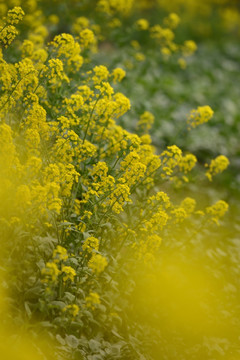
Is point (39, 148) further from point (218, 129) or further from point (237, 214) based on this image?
point (218, 129)

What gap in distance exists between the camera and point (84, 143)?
11.5 feet

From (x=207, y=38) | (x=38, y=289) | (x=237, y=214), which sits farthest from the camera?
(x=207, y=38)

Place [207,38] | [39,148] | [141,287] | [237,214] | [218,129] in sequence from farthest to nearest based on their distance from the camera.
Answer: [207,38] < [218,129] < [237,214] < [141,287] < [39,148]

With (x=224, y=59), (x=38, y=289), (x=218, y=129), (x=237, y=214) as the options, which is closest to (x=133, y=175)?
(x=38, y=289)

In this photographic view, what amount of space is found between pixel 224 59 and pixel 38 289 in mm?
10200

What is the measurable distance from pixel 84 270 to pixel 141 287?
1082 millimetres

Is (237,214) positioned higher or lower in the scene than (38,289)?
higher

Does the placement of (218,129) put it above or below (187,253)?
above

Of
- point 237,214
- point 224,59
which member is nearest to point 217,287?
point 237,214

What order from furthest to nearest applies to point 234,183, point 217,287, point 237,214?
point 234,183
point 237,214
point 217,287

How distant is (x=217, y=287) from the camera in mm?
4723

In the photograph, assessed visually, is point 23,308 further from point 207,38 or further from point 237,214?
point 207,38

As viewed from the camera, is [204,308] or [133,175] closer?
[133,175]

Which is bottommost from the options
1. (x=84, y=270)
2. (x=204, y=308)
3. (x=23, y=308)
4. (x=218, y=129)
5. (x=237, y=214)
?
(x=23, y=308)
